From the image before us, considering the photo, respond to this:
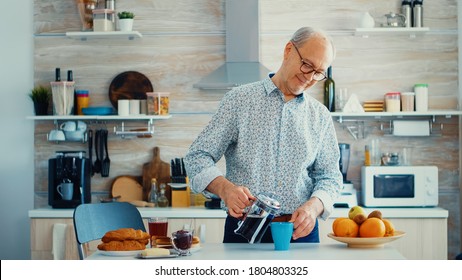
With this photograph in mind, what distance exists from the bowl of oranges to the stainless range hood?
2.49 m

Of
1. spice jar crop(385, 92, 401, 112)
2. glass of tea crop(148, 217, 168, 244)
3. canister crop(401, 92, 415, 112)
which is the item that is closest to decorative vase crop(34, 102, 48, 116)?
spice jar crop(385, 92, 401, 112)

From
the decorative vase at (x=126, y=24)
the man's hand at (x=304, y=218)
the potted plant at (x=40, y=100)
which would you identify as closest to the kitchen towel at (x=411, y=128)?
Result: the decorative vase at (x=126, y=24)

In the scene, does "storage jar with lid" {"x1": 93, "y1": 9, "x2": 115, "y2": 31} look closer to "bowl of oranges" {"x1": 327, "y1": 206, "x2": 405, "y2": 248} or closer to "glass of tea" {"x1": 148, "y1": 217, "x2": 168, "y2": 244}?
"glass of tea" {"x1": 148, "y1": 217, "x2": 168, "y2": 244}

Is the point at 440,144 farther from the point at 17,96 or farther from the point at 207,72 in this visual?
the point at 17,96

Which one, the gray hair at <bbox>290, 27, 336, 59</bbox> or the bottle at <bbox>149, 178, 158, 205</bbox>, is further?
the bottle at <bbox>149, 178, 158, 205</bbox>

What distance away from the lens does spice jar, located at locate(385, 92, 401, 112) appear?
495 centimetres

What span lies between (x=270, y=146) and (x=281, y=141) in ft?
0.14

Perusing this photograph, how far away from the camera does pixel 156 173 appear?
5105 mm

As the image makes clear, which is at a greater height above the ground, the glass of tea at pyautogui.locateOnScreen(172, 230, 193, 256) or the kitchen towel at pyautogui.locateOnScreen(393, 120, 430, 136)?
the kitchen towel at pyautogui.locateOnScreen(393, 120, 430, 136)

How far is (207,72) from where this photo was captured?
5.15m

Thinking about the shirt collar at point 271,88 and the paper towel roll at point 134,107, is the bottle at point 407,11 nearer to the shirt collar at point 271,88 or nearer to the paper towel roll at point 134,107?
the paper towel roll at point 134,107

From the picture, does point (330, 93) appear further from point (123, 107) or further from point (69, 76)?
point (69, 76)

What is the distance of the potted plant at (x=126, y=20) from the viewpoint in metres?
4.97
